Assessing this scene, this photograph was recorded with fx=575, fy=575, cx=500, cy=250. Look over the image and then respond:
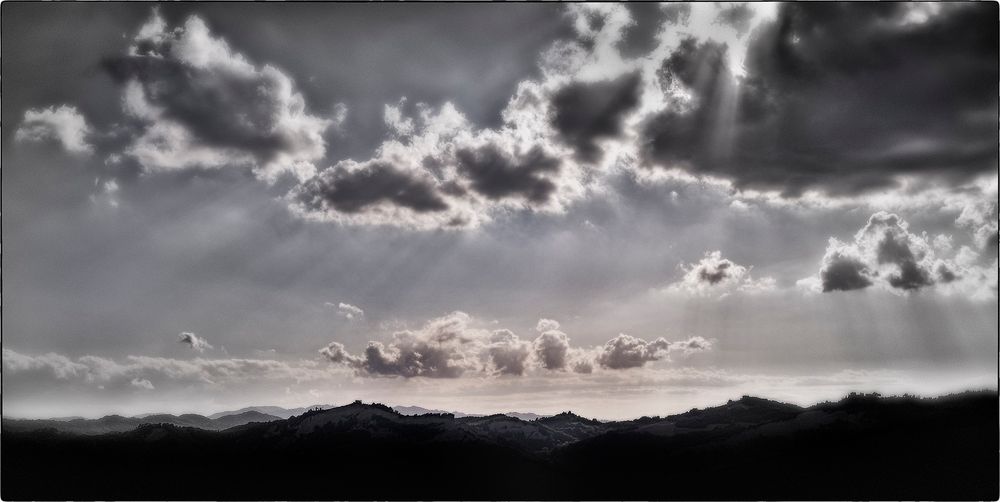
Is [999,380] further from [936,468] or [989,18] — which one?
[936,468]

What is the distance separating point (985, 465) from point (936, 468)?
93.6 m

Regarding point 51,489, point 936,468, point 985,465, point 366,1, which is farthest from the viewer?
point 51,489

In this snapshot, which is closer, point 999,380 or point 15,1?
point 999,380

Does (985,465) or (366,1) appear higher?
(366,1)

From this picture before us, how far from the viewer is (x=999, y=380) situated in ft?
210

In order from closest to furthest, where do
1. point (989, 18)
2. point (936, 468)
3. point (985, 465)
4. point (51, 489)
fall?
point (989, 18) < point (985, 465) < point (936, 468) < point (51, 489)

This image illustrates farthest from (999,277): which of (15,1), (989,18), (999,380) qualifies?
(15,1)

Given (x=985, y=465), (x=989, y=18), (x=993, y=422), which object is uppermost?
(x=989, y=18)

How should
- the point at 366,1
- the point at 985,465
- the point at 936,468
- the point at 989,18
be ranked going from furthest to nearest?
1. the point at 936,468
2. the point at 985,465
3. the point at 989,18
4. the point at 366,1

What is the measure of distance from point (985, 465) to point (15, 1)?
153409 millimetres

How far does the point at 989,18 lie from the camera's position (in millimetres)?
73562

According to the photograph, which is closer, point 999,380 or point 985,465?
point 999,380

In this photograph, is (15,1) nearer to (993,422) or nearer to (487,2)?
(487,2)

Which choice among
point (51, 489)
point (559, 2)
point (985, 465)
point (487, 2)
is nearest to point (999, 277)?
point (985, 465)
